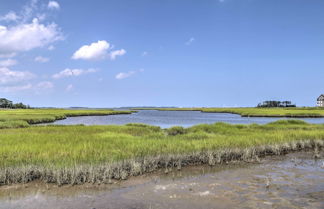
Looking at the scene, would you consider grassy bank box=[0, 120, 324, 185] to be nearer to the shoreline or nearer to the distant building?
the shoreline

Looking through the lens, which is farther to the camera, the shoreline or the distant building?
the distant building

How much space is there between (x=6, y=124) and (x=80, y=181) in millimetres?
29800

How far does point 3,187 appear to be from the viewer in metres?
9.36

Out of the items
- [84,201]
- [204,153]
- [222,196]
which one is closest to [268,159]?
[204,153]

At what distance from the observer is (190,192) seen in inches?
359

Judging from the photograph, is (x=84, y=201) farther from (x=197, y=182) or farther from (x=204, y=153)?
(x=204, y=153)

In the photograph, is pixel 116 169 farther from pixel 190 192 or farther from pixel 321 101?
pixel 321 101

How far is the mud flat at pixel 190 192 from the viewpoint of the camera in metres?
7.98

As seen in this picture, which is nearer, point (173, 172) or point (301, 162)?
point (173, 172)

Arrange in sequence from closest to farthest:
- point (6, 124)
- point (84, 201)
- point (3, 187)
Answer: point (84, 201) < point (3, 187) < point (6, 124)

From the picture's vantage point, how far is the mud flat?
26.2 ft

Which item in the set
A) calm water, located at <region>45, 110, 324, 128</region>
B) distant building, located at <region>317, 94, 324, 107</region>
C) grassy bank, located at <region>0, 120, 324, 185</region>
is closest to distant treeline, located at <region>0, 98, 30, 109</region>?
calm water, located at <region>45, 110, 324, 128</region>

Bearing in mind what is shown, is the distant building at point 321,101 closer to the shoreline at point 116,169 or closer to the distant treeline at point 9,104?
the shoreline at point 116,169

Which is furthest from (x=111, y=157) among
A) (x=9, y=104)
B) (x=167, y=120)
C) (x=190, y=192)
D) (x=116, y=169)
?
(x=9, y=104)
